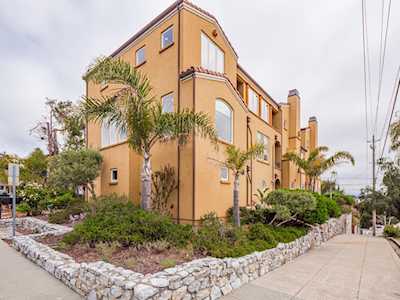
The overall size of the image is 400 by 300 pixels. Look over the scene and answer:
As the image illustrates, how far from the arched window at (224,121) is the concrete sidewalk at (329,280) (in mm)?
5923

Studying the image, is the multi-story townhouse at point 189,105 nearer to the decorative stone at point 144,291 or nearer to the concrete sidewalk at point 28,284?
the concrete sidewalk at point 28,284

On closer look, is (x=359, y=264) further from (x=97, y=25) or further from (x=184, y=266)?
(x=97, y=25)

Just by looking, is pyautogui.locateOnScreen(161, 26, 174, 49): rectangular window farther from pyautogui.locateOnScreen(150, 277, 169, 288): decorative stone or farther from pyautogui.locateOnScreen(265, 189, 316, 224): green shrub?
pyautogui.locateOnScreen(150, 277, 169, 288): decorative stone

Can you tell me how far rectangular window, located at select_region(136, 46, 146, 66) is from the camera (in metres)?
13.1

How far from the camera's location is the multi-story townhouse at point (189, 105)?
1020 cm

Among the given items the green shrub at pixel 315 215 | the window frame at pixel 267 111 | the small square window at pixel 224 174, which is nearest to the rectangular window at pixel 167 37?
the small square window at pixel 224 174

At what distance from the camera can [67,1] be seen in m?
9.74

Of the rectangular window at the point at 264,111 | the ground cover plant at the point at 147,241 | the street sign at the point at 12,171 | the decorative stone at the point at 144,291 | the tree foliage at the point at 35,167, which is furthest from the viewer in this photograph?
the tree foliage at the point at 35,167

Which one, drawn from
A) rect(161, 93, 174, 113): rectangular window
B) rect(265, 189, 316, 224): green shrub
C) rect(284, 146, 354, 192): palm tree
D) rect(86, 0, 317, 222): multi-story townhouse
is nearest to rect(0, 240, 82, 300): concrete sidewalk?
rect(86, 0, 317, 222): multi-story townhouse

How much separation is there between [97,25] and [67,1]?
2188 millimetres

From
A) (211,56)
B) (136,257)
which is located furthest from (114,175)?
(136,257)

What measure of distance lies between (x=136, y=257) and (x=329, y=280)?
16.6 feet

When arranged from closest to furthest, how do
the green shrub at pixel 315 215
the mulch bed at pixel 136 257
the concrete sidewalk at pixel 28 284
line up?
the concrete sidewalk at pixel 28 284 < the mulch bed at pixel 136 257 < the green shrub at pixel 315 215

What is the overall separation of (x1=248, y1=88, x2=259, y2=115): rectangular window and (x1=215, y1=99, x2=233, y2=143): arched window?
5.55 metres
